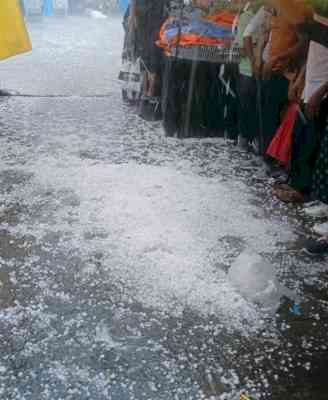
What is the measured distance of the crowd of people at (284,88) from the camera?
11.6 ft

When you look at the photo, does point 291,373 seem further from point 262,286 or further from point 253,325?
point 262,286

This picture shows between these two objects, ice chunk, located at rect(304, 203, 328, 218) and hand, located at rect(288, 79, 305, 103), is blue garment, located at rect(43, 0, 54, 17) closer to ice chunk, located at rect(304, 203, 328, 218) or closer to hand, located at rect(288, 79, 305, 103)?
hand, located at rect(288, 79, 305, 103)

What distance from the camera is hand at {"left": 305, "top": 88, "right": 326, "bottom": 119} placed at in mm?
3529

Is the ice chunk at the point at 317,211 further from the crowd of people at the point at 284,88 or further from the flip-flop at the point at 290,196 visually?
the flip-flop at the point at 290,196

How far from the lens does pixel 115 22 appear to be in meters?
19.5

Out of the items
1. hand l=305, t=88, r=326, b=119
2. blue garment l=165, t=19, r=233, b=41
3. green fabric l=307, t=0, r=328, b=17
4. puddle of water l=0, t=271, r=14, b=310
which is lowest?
puddle of water l=0, t=271, r=14, b=310

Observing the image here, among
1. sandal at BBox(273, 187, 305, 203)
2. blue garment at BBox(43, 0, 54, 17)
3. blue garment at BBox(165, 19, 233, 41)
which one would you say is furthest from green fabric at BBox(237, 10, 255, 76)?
blue garment at BBox(43, 0, 54, 17)

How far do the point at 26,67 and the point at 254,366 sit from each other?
344 inches

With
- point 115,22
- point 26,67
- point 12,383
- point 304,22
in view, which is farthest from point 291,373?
point 115,22

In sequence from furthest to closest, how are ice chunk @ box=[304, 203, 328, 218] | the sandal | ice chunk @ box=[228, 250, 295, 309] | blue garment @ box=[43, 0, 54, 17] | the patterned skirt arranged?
blue garment @ box=[43, 0, 54, 17] → the sandal → ice chunk @ box=[304, 203, 328, 218] → the patterned skirt → ice chunk @ box=[228, 250, 295, 309]

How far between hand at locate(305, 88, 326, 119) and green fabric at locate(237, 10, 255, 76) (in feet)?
4.01

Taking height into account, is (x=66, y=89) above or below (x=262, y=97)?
below

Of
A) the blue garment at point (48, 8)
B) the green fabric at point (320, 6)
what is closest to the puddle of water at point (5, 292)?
the green fabric at point (320, 6)

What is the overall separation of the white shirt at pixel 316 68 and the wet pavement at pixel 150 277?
41.9 inches
